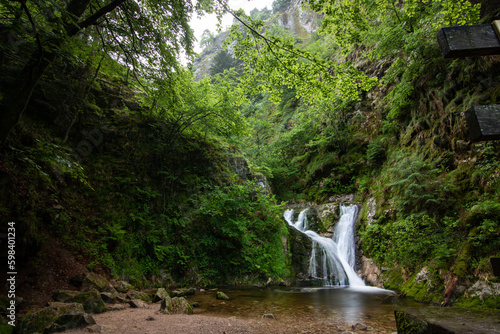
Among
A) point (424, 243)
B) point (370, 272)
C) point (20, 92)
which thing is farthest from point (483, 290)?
point (20, 92)

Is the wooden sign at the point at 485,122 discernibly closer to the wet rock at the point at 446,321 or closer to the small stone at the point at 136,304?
the wet rock at the point at 446,321

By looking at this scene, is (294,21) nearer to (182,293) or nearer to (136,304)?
(182,293)

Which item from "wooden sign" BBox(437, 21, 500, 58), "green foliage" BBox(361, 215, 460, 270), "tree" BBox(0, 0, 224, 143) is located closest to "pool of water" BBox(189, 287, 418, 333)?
"green foliage" BBox(361, 215, 460, 270)

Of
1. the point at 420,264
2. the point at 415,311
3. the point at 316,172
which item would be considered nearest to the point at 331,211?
the point at 316,172

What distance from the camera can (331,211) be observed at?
43.6 feet

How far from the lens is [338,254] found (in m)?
10.7

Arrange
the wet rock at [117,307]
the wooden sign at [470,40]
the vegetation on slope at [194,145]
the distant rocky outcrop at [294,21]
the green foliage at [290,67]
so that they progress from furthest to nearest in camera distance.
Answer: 1. the distant rocky outcrop at [294,21]
2. the green foliage at [290,67]
3. the vegetation on slope at [194,145]
4. the wet rock at [117,307]
5. the wooden sign at [470,40]

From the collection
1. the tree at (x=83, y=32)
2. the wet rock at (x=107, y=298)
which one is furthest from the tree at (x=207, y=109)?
the wet rock at (x=107, y=298)

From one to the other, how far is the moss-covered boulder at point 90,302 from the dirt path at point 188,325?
0.58 ft

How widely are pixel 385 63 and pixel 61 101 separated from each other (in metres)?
16.7

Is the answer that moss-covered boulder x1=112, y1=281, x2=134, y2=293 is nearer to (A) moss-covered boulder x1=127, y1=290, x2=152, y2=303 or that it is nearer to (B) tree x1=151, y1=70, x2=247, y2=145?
(A) moss-covered boulder x1=127, y1=290, x2=152, y2=303

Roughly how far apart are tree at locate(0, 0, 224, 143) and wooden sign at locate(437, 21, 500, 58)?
355cm

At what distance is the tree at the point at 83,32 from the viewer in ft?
9.91

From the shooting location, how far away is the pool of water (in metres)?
4.43
